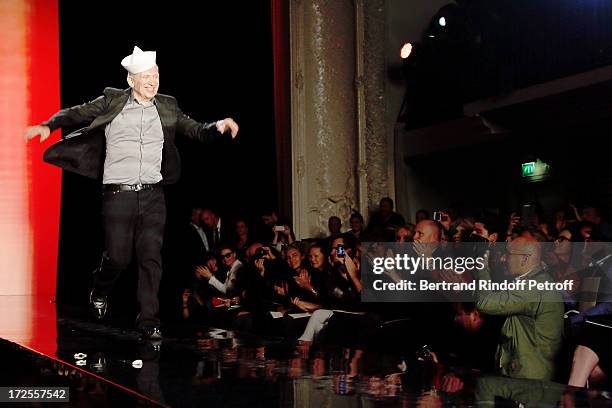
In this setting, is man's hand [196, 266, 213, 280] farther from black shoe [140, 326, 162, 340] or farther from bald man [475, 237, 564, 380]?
bald man [475, 237, 564, 380]

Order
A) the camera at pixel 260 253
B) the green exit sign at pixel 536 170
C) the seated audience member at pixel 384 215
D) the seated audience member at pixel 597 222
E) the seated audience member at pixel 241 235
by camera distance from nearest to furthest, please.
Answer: the seated audience member at pixel 597 222 → the camera at pixel 260 253 → the seated audience member at pixel 384 215 → the seated audience member at pixel 241 235 → the green exit sign at pixel 536 170

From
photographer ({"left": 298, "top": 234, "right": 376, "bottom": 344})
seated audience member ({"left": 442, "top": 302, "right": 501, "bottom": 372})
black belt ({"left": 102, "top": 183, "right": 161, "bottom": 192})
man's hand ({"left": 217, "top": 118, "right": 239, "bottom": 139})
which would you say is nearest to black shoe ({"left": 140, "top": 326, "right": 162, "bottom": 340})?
black belt ({"left": 102, "top": 183, "right": 161, "bottom": 192})

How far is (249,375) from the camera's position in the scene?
9.49ft

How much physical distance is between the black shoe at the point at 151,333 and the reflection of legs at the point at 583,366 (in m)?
1.77

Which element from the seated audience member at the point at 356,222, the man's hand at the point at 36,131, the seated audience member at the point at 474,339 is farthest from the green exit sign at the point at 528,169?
the man's hand at the point at 36,131

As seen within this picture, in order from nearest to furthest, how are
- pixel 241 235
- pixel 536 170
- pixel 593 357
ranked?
1. pixel 593 357
2. pixel 241 235
3. pixel 536 170

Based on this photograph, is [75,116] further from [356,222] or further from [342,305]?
[356,222]

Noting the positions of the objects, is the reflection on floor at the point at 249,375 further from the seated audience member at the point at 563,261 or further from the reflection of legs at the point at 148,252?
the seated audience member at the point at 563,261

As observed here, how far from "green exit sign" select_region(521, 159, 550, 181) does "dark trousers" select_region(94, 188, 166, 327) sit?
5416 millimetres

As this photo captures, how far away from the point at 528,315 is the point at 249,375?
1.20 metres

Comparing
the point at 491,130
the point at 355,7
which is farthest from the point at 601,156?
the point at 355,7

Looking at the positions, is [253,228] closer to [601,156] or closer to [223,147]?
[223,147]

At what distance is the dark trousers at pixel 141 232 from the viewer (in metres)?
3.94

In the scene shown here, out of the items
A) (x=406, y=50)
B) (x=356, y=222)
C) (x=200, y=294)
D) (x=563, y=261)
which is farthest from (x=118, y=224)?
(x=406, y=50)
